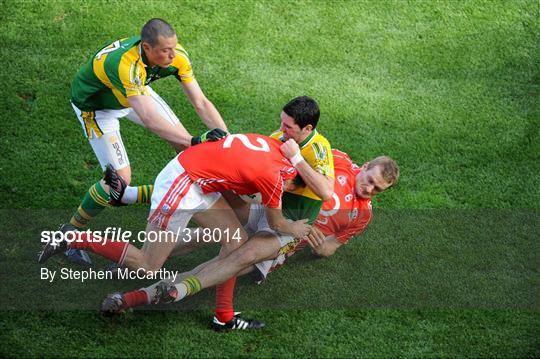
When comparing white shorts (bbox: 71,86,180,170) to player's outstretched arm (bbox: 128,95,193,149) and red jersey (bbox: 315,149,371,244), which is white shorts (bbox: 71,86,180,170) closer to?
player's outstretched arm (bbox: 128,95,193,149)

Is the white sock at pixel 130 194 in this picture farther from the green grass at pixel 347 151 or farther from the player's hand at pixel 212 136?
the player's hand at pixel 212 136

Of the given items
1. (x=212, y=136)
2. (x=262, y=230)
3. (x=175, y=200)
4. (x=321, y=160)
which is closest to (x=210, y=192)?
(x=175, y=200)

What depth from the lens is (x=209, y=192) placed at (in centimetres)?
618

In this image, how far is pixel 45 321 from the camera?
6.11 metres

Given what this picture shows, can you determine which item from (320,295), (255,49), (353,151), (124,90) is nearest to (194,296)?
(320,295)

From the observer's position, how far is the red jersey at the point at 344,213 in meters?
6.81

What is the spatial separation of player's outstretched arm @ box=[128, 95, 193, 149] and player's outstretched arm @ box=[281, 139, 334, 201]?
0.85m

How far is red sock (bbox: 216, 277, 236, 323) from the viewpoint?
6.14 meters

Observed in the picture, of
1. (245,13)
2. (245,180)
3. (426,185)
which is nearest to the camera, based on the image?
(245,180)

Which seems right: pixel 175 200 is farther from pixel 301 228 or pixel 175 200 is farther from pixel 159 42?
pixel 159 42

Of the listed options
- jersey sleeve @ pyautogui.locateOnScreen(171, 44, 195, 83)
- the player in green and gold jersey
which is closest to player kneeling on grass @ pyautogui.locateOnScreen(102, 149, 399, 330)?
the player in green and gold jersey

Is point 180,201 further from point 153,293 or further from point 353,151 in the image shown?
point 353,151

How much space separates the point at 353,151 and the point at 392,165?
Result: 153 cm

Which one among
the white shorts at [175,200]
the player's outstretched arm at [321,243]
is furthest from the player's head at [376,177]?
the white shorts at [175,200]
